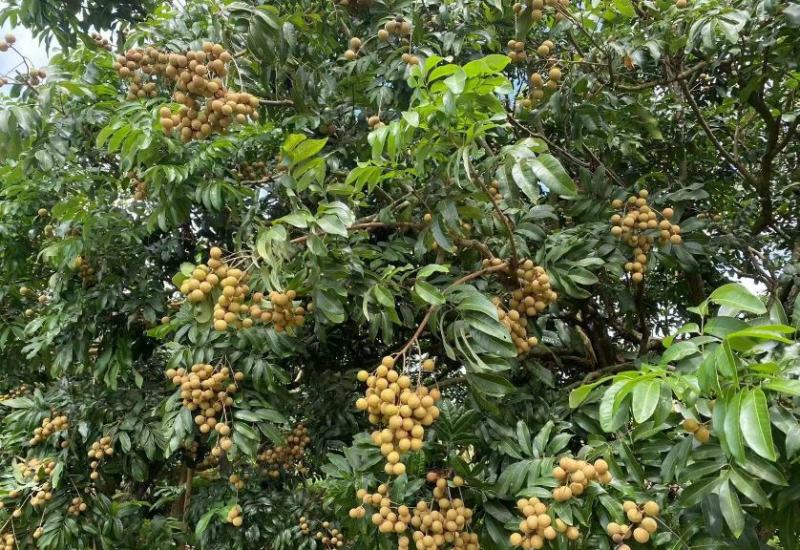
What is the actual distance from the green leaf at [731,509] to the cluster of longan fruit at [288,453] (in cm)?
204

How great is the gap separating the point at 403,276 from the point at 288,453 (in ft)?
5.19

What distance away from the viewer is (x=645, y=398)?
1.09m

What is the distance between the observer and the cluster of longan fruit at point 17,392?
359 centimetres

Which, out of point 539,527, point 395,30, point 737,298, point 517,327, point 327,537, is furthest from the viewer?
point 327,537

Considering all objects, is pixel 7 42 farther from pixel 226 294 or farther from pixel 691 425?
pixel 691 425

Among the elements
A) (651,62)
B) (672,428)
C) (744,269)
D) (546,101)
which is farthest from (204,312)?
(744,269)

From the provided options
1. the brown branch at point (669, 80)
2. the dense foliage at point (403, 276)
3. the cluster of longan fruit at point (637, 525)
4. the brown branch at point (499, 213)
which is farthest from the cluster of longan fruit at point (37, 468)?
the brown branch at point (669, 80)

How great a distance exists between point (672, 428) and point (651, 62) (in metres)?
Result: 1.74

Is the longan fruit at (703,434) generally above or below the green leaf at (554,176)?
below

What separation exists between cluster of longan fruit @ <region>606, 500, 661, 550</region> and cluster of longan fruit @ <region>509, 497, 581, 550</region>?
0.09 meters

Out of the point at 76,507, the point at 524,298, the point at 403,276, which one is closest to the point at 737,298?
the point at 524,298

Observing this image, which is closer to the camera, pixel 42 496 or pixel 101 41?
pixel 42 496

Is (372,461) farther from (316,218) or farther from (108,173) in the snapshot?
(108,173)

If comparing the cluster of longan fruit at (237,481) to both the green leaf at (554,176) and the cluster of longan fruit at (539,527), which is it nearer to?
the cluster of longan fruit at (539,527)
